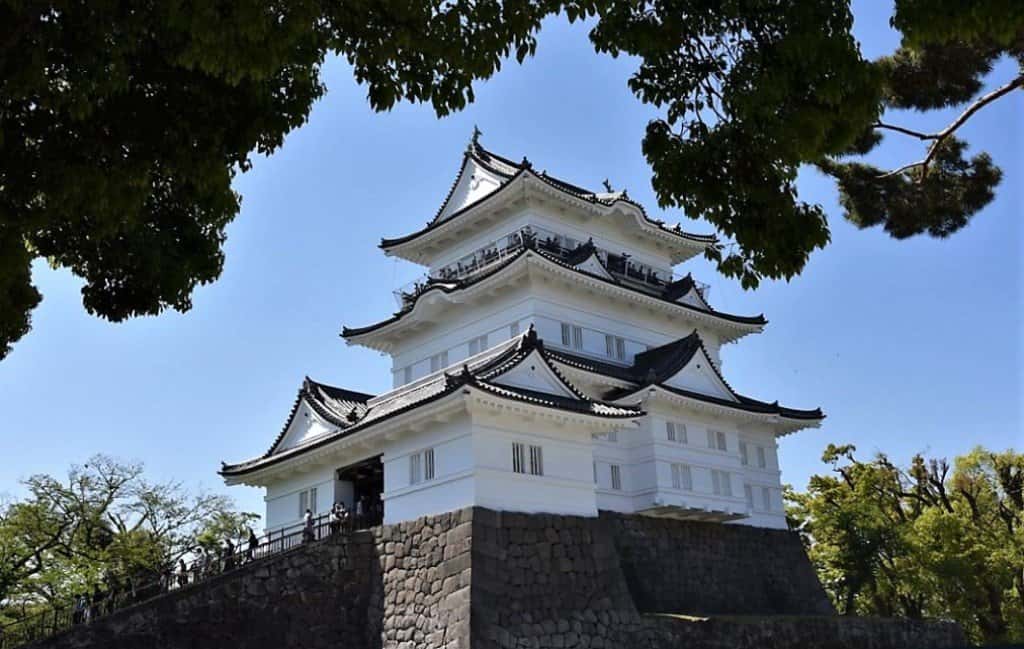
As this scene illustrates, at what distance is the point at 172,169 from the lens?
317 inches

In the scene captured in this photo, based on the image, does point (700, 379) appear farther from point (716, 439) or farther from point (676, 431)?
point (676, 431)

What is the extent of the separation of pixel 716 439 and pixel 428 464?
970 centimetres

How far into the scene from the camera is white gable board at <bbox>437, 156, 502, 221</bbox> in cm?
2967

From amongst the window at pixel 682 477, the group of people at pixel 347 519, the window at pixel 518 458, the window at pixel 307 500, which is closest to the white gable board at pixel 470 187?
the window at pixel 307 500

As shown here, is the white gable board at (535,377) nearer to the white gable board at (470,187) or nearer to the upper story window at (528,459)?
the upper story window at (528,459)

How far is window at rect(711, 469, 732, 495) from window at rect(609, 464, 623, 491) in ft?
9.39

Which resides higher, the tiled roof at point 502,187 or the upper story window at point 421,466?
the tiled roof at point 502,187

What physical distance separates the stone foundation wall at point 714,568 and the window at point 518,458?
274 cm

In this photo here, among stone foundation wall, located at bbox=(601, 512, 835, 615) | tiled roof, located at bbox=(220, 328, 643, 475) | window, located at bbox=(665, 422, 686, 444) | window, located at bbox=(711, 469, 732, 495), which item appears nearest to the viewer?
tiled roof, located at bbox=(220, 328, 643, 475)

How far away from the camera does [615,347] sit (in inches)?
1072

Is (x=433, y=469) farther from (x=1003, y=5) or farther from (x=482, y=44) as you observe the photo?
(x=1003, y=5)

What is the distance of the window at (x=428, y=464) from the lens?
19719 mm

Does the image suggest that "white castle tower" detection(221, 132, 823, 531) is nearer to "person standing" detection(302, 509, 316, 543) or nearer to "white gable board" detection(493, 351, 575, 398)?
"white gable board" detection(493, 351, 575, 398)

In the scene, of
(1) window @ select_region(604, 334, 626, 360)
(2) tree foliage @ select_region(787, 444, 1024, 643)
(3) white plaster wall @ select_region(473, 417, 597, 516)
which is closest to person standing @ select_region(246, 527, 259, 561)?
(3) white plaster wall @ select_region(473, 417, 597, 516)
